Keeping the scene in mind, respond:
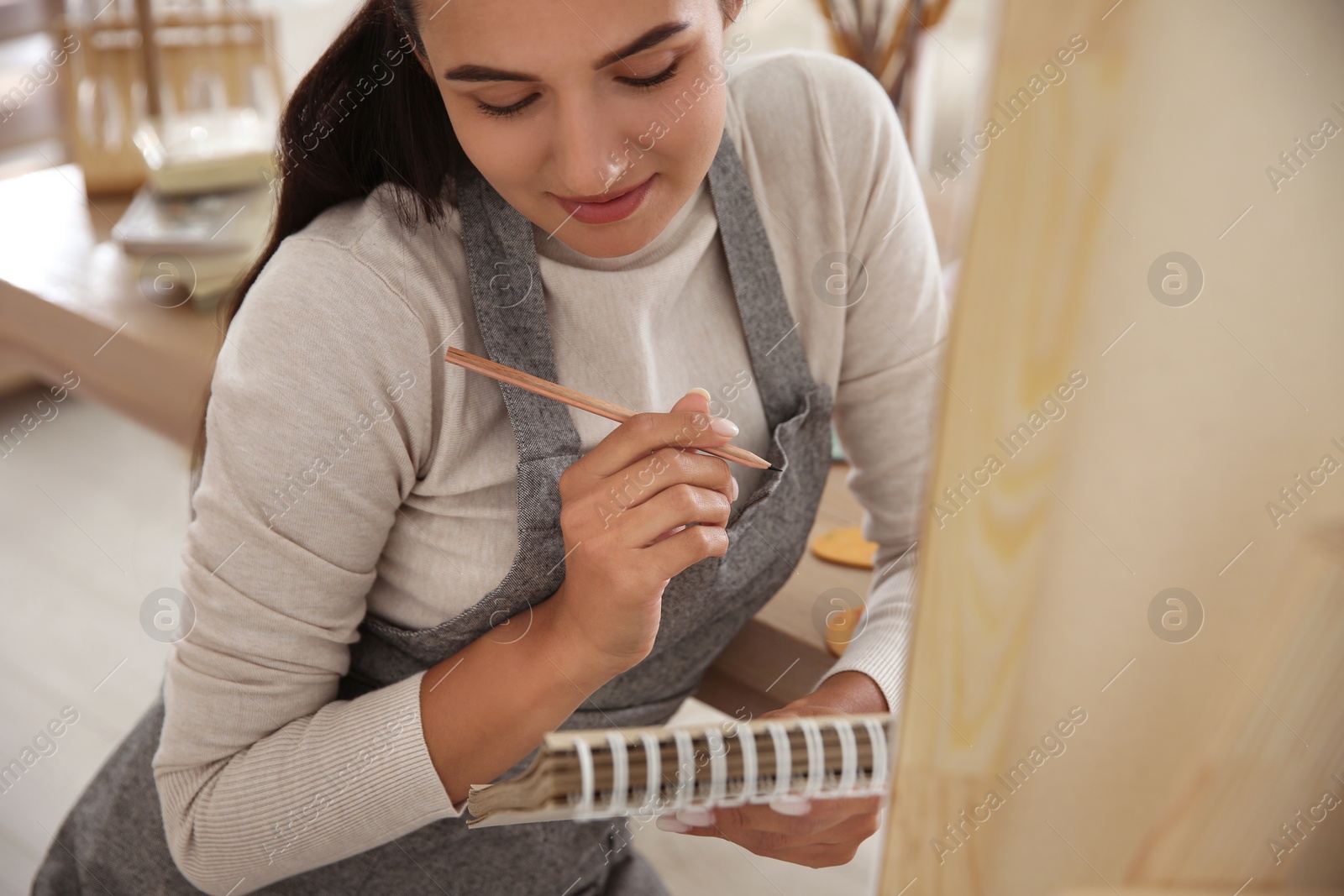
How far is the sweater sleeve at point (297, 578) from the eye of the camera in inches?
24.6

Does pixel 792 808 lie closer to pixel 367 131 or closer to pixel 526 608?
pixel 526 608

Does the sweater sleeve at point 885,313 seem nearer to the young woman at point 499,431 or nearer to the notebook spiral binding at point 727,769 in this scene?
the young woman at point 499,431

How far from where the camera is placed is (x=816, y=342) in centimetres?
82

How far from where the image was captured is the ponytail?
0.66 metres

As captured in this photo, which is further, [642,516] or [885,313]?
[885,313]

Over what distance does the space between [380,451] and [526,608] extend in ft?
0.50

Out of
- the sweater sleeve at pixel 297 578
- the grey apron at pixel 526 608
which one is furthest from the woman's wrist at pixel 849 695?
the sweater sleeve at pixel 297 578

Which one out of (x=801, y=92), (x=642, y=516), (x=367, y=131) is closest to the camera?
(x=642, y=516)

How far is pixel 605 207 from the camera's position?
0.63 meters

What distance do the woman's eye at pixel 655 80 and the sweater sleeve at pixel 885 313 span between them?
261mm

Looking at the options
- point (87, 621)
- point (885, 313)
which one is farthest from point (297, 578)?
point (87, 621)

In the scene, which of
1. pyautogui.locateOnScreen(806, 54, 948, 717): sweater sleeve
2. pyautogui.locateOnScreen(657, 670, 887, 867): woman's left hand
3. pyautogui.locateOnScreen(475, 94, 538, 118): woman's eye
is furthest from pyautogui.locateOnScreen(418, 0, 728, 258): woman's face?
pyautogui.locateOnScreen(657, 670, 887, 867): woman's left hand

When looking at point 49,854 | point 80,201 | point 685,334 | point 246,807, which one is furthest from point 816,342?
point 80,201

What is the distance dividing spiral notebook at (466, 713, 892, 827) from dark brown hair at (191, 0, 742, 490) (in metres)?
0.44
